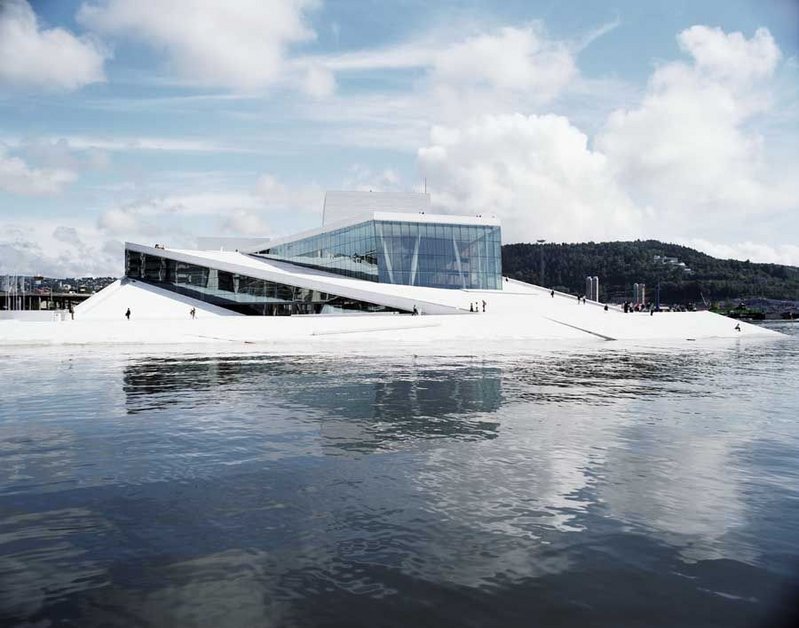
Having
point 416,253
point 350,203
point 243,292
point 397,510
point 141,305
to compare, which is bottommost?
point 397,510

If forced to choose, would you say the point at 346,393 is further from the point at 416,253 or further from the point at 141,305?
the point at 416,253

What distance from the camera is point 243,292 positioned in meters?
47.2

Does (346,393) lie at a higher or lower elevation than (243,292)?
lower

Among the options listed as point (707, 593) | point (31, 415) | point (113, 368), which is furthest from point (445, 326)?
point (707, 593)

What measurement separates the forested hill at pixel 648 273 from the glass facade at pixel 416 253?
98110mm

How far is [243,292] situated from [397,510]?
4214cm

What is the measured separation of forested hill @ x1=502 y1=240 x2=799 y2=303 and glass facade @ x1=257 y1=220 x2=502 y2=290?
322ft

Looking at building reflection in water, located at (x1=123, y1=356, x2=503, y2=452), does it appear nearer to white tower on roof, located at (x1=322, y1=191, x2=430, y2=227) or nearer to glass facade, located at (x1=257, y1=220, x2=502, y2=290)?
glass facade, located at (x1=257, y1=220, x2=502, y2=290)

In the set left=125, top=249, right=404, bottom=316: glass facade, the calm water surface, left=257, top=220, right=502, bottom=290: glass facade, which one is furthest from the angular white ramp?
the calm water surface

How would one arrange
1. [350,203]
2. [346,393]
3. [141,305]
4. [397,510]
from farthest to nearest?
[350,203], [141,305], [346,393], [397,510]

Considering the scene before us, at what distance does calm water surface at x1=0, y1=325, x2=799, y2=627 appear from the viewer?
4.78 m

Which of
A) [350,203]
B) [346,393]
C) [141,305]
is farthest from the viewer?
[350,203]

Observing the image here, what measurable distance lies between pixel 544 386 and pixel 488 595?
469 inches

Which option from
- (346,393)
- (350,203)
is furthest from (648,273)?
(346,393)
